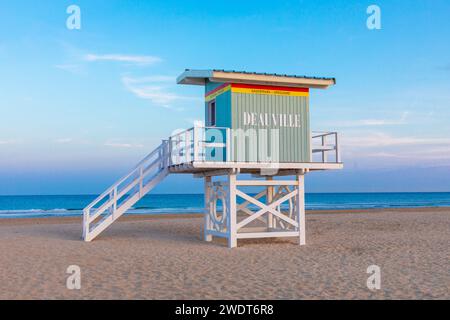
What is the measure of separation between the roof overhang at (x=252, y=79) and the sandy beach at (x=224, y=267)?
497cm

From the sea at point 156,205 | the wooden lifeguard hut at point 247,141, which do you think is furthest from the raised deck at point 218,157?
the sea at point 156,205

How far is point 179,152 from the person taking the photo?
15.2 meters

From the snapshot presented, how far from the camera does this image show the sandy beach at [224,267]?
854 cm

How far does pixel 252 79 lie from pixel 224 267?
583cm

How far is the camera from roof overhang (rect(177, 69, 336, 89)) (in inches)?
554

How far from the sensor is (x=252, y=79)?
14.2 metres

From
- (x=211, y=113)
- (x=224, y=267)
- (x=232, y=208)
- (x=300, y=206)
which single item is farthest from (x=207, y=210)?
(x=224, y=267)

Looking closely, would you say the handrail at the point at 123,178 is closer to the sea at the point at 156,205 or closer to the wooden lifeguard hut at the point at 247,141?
the wooden lifeguard hut at the point at 247,141

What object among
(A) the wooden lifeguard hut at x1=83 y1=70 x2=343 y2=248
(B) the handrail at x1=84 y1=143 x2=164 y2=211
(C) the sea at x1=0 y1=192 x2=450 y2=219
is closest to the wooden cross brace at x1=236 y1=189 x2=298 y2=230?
(A) the wooden lifeguard hut at x1=83 y1=70 x2=343 y2=248

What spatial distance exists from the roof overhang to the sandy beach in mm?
4974

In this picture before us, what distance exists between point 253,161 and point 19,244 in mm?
8246

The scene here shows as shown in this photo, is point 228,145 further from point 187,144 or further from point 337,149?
point 337,149

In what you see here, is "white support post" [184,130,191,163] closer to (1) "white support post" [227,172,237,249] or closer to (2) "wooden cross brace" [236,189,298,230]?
(1) "white support post" [227,172,237,249]
